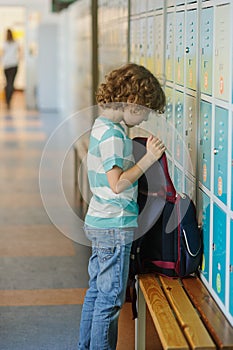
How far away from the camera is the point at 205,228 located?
3479mm

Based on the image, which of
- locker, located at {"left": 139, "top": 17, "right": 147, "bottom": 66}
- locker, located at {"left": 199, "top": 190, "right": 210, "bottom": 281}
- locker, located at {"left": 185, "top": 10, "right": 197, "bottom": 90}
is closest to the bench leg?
locker, located at {"left": 199, "top": 190, "right": 210, "bottom": 281}

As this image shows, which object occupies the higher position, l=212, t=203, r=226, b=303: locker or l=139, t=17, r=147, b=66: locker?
l=139, t=17, r=147, b=66: locker

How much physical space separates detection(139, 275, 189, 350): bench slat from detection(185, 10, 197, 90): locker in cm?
88

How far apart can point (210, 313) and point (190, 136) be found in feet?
2.99

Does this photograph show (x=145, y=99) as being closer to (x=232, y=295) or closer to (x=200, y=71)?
(x=200, y=71)

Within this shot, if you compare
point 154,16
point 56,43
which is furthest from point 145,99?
point 56,43

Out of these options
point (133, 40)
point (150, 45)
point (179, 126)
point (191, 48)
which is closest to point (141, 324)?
point (179, 126)

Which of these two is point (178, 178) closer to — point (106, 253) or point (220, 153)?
point (106, 253)

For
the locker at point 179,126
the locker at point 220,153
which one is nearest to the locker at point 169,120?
the locker at point 179,126

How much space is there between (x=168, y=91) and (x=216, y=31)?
118 cm

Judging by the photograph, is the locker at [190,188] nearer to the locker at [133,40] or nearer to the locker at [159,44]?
the locker at [159,44]

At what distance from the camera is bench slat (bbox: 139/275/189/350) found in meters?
2.88

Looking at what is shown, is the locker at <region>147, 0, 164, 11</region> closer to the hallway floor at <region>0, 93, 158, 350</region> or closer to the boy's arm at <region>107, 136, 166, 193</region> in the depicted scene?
the boy's arm at <region>107, 136, 166, 193</region>

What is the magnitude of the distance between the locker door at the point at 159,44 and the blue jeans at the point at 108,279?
137cm
